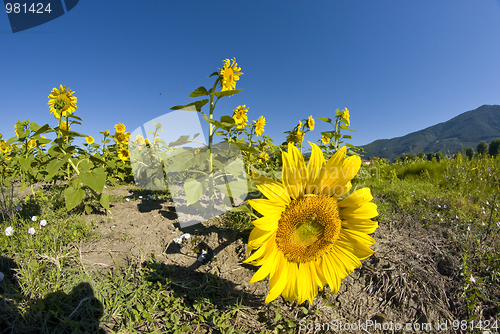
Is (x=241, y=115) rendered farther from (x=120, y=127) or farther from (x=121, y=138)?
(x=120, y=127)

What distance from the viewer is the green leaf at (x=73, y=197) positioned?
1.90 m

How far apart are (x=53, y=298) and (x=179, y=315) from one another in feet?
2.45

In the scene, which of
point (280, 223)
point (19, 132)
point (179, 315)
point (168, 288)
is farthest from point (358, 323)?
point (19, 132)

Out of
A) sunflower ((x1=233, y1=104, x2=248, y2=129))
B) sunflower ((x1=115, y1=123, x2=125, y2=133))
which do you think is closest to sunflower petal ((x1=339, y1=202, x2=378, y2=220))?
sunflower ((x1=233, y1=104, x2=248, y2=129))

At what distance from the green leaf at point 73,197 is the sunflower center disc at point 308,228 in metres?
1.84

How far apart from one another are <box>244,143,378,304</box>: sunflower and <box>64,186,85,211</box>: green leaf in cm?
174

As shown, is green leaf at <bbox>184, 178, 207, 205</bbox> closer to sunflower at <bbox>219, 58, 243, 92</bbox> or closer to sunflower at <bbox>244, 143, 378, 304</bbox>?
sunflower at <bbox>244, 143, 378, 304</bbox>

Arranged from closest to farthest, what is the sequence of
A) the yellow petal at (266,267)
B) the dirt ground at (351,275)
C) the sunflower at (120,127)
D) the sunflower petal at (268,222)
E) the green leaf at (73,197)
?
the sunflower petal at (268,222) → the yellow petal at (266,267) → the dirt ground at (351,275) → the green leaf at (73,197) → the sunflower at (120,127)

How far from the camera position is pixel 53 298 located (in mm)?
1281

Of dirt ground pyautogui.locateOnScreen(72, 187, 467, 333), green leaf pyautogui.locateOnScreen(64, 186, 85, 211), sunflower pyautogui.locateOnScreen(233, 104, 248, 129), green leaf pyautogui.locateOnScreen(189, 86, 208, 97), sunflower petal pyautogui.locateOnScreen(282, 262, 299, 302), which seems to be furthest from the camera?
sunflower pyautogui.locateOnScreen(233, 104, 248, 129)

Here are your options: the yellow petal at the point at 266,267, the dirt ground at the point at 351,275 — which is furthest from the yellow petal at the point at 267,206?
the dirt ground at the point at 351,275

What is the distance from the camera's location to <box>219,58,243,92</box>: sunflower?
1.97 m

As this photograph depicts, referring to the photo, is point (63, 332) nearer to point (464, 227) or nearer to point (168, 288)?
point (168, 288)

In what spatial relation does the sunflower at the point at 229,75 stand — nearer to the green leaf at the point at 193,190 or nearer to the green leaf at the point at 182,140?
the green leaf at the point at 182,140
